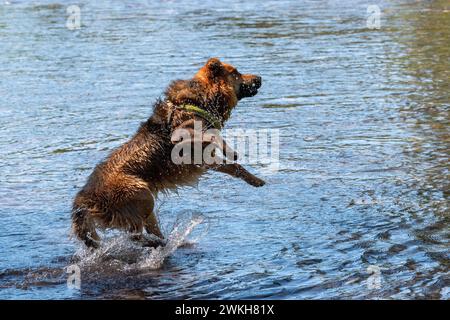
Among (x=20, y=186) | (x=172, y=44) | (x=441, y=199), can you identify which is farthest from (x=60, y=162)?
(x=172, y=44)

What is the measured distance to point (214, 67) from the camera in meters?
9.29

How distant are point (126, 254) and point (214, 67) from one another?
2164 millimetres

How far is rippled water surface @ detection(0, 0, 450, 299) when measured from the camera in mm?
7883

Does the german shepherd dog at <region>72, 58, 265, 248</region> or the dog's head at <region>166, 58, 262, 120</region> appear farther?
the dog's head at <region>166, 58, 262, 120</region>

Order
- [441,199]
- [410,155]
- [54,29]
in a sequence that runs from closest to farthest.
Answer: [441,199]
[410,155]
[54,29]

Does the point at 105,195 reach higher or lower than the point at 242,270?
higher

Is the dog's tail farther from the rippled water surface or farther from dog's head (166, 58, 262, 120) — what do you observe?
dog's head (166, 58, 262, 120)

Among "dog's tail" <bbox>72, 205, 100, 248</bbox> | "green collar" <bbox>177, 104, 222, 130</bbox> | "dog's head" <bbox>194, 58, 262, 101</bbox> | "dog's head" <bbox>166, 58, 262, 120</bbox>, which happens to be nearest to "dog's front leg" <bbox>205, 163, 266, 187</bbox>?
"green collar" <bbox>177, 104, 222, 130</bbox>

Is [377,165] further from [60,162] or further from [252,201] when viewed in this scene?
[60,162]

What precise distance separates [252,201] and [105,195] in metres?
2.22

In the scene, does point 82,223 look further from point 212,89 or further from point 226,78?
point 226,78

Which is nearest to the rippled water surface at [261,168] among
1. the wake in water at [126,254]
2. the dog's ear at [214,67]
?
the wake in water at [126,254]

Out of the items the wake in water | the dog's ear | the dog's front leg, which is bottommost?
the wake in water

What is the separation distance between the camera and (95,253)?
333 inches
